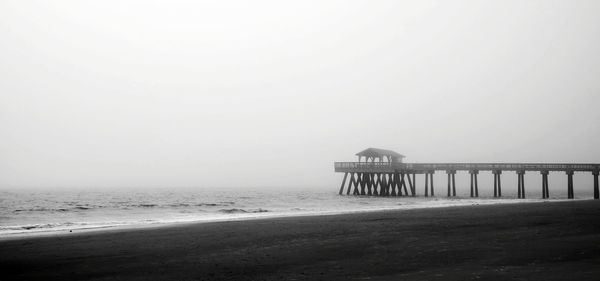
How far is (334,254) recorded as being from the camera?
503 inches

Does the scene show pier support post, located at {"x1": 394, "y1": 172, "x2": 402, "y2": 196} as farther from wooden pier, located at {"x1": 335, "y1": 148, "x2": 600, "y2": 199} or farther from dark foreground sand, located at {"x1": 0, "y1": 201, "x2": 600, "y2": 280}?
dark foreground sand, located at {"x1": 0, "y1": 201, "x2": 600, "y2": 280}

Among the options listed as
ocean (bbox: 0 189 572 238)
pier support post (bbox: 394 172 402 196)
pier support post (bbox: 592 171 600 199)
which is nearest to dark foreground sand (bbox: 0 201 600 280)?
ocean (bbox: 0 189 572 238)

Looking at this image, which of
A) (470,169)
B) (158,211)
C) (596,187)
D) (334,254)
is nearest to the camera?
(334,254)

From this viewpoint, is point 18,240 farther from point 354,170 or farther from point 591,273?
point 354,170

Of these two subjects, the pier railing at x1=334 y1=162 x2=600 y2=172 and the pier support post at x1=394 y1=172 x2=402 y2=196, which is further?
the pier support post at x1=394 y1=172 x2=402 y2=196

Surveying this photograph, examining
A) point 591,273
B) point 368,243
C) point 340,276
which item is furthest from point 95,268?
point 591,273

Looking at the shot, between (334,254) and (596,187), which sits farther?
(596,187)

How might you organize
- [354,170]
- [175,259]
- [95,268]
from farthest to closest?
[354,170]
[175,259]
[95,268]

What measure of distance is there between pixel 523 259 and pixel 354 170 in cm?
5830

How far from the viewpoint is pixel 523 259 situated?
419 inches

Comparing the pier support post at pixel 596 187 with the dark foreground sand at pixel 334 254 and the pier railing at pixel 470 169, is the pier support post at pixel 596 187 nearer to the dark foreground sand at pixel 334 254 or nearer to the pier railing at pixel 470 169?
the pier railing at pixel 470 169

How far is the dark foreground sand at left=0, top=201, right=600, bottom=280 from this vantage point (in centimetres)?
1000

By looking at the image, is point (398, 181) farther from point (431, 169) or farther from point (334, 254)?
point (334, 254)

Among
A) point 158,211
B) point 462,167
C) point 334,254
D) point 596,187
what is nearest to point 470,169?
point 462,167
